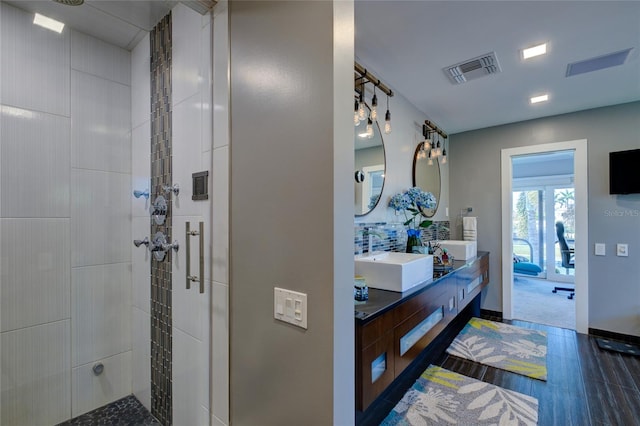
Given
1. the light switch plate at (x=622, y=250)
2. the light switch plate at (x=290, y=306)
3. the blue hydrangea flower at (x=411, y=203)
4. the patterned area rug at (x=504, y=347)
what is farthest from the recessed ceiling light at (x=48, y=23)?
the light switch plate at (x=622, y=250)

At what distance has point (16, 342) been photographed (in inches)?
60.7

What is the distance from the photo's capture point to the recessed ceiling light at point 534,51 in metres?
2.04

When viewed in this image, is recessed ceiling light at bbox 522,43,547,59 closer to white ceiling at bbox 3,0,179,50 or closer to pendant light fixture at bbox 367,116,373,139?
pendant light fixture at bbox 367,116,373,139

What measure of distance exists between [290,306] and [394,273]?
0.88 metres

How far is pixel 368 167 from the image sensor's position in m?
2.36

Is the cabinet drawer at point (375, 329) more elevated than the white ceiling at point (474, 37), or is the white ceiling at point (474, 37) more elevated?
the white ceiling at point (474, 37)

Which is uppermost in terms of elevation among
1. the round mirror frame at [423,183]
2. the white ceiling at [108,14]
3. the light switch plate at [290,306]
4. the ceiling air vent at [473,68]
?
the ceiling air vent at [473,68]

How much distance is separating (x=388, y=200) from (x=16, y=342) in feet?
8.77

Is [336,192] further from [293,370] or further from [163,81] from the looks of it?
[163,81]

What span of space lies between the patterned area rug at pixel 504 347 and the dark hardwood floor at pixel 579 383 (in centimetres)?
8

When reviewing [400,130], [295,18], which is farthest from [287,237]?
[400,130]

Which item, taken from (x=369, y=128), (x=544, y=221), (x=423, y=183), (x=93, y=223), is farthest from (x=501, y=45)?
(x=544, y=221)

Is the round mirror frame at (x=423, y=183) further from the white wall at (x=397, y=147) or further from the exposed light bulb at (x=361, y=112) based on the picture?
the exposed light bulb at (x=361, y=112)

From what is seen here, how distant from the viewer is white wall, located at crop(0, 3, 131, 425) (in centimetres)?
154
